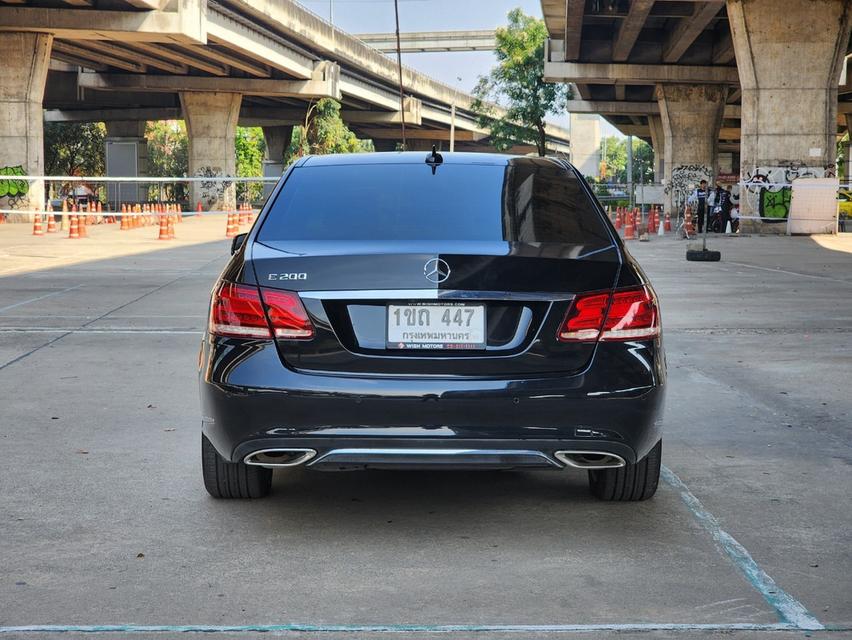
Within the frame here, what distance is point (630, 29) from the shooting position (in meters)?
42.0

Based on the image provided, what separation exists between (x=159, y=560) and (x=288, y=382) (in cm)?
78

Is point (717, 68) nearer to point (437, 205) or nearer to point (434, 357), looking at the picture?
point (437, 205)

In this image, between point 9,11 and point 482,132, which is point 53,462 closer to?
point 9,11

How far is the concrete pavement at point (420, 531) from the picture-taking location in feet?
13.5

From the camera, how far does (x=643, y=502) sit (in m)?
5.49

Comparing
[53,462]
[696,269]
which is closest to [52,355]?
[53,462]

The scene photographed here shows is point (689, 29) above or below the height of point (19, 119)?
above

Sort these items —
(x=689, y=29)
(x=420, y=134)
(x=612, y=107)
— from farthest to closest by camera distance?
(x=420, y=134)
(x=612, y=107)
(x=689, y=29)

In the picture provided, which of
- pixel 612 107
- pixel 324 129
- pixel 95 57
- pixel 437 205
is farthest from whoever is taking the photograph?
pixel 324 129

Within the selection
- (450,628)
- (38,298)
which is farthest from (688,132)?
(450,628)

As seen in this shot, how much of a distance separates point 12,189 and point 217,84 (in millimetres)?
22352

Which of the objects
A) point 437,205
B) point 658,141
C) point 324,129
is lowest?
point 437,205

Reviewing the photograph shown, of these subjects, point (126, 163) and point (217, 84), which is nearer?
point (217, 84)

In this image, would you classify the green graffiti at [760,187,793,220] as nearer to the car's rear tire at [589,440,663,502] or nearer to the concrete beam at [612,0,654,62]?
the concrete beam at [612,0,654,62]
